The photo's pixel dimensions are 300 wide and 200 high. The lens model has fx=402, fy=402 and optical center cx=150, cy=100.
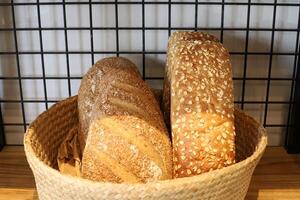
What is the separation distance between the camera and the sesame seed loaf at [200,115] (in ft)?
1.77

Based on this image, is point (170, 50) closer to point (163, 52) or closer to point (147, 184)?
point (163, 52)

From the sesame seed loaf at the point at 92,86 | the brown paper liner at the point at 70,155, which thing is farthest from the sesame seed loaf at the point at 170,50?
the brown paper liner at the point at 70,155

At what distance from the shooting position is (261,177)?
2.60ft

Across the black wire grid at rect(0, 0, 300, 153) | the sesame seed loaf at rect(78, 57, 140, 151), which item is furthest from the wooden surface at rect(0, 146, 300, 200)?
the sesame seed loaf at rect(78, 57, 140, 151)

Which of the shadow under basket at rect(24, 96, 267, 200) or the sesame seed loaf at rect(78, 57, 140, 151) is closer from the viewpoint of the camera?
the shadow under basket at rect(24, 96, 267, 200)

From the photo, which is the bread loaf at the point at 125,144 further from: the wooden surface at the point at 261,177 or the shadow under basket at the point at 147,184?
the wooden surface at the point at 261,177

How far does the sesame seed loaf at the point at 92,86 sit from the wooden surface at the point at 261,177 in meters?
0.16

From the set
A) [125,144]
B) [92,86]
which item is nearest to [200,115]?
[125,144]

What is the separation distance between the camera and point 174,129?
1.84 feet

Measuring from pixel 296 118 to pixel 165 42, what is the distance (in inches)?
12.7

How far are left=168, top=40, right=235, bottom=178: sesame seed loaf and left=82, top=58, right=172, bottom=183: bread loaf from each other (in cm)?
3

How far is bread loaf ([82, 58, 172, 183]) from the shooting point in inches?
20.4

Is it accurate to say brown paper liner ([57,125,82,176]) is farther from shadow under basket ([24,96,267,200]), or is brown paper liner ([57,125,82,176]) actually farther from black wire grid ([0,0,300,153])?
black wire grid ([0,0,300,153])

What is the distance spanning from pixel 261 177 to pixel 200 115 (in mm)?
315
